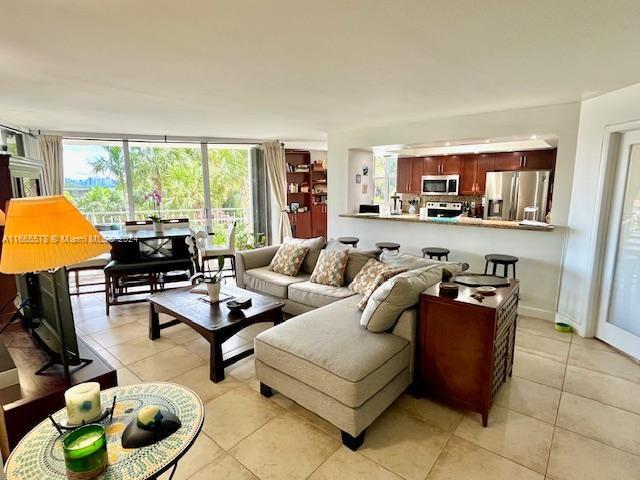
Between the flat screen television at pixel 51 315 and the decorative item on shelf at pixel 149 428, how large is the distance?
0.66m

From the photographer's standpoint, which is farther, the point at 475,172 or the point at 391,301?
the point at 475,172

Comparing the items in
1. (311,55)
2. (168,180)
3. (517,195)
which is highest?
(311,55)

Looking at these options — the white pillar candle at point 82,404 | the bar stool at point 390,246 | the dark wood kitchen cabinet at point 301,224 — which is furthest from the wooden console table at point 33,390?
the dark wood kitchen cabinet at point 301,224

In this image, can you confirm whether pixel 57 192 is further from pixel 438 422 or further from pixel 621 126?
pixel 621 126

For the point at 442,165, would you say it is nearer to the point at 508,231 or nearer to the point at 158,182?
the point at 508,231

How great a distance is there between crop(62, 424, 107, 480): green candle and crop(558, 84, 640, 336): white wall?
4074mm

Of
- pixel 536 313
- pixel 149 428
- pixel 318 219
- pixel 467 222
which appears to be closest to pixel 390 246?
pixel 467 222

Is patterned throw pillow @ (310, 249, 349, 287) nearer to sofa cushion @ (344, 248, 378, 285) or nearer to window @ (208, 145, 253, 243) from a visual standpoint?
sofa cushion @ (344, 248, 378, 285)

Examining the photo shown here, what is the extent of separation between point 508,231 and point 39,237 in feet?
14.2

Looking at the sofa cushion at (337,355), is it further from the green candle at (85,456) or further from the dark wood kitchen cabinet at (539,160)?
the dark wood kitchen cabinet at (539,160)

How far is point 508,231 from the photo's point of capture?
4129 mm

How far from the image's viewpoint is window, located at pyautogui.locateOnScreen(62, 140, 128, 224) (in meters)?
5.93

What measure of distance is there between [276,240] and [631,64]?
596 centimetres

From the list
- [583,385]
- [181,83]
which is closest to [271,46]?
[181,83]
